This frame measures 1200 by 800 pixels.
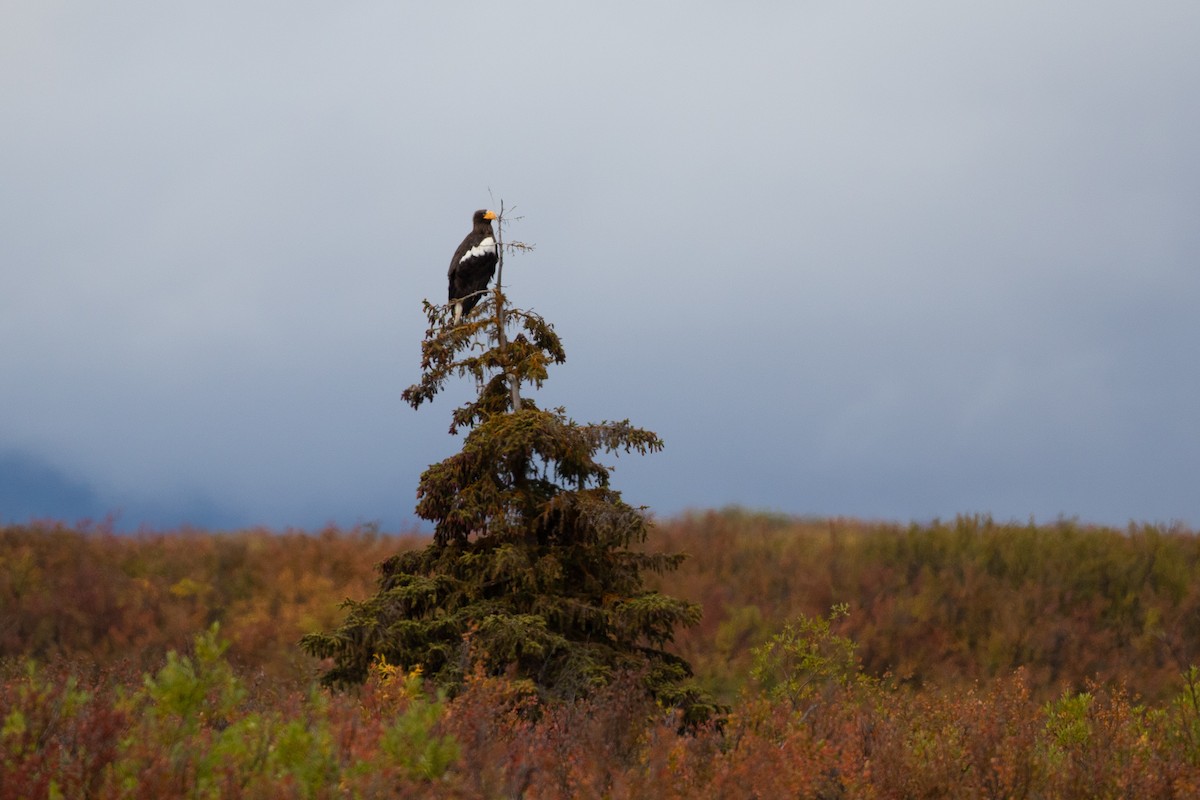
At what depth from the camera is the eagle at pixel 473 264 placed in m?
12.4

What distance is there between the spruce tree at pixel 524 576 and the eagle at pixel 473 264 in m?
0.87

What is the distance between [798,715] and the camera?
9141 millimetres

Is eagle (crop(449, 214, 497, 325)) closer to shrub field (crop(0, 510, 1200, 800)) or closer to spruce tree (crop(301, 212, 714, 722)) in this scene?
spruce tree (crop(301, 212, 714, 722))

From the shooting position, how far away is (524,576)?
10.5 m

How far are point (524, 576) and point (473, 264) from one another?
147 inches

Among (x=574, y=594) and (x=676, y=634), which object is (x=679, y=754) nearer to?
(x=574, y=594)

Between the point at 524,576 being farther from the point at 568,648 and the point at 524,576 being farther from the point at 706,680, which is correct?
the point at 706,680

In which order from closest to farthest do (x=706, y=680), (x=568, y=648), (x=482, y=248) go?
(x=568, y=648), (x=482, y=248), (x=706, y=680)

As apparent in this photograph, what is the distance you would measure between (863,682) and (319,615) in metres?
10.9

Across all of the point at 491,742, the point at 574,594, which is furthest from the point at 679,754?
the point at 574,594

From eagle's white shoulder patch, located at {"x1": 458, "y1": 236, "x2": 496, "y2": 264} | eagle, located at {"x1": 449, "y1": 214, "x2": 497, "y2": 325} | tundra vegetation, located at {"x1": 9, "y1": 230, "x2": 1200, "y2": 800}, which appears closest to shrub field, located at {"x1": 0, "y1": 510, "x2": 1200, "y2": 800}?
tundra vegetation, located at {"x1": 9, "y1": 230, "x2": 1200, "y2": 800}

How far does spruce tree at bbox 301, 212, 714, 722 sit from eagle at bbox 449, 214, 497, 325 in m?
0.87

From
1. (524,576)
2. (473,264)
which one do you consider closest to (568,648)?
(524,576)

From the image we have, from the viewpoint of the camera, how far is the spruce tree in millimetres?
10305
